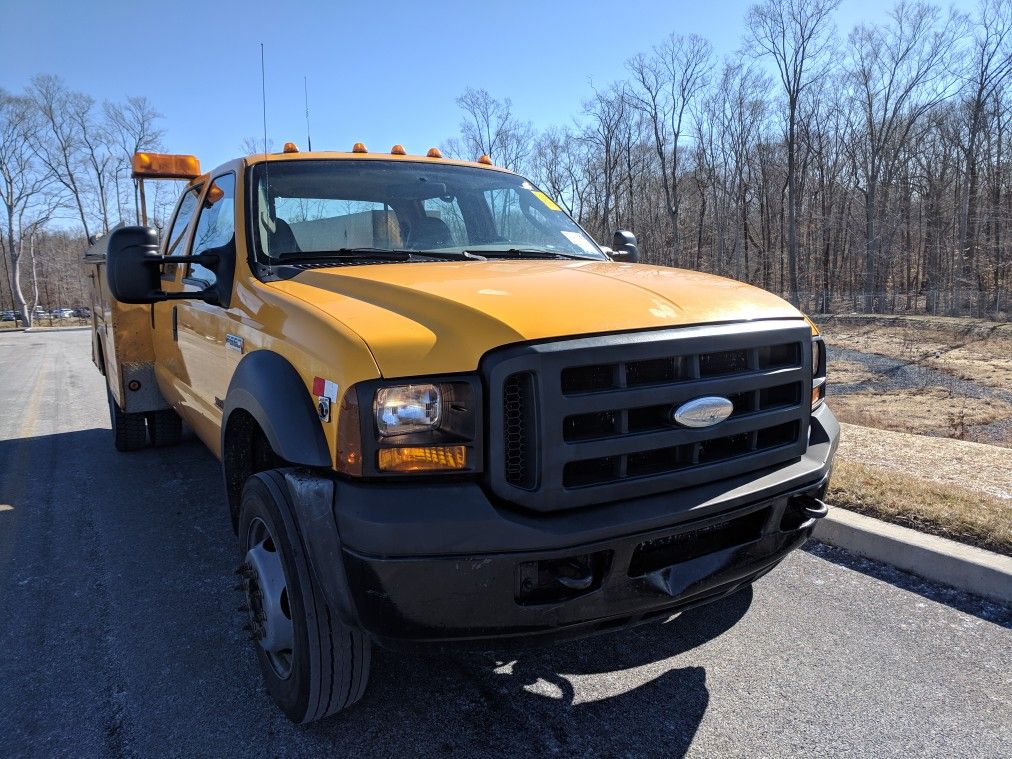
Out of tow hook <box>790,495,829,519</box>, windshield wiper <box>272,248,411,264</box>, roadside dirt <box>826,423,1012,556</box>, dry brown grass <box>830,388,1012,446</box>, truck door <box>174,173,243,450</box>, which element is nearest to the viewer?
tow hook <box>790,495,829,519</box>

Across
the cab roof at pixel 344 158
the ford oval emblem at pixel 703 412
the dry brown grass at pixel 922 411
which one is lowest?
the dry brown grass at pixel 922 411

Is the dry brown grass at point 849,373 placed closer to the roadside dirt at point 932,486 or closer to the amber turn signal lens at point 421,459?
the roadside dirt at point 932,486

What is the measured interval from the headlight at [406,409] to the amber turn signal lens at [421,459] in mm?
54

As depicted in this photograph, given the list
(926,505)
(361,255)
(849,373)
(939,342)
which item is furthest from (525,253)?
(939,342)

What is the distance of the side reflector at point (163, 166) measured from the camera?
20.2 ft

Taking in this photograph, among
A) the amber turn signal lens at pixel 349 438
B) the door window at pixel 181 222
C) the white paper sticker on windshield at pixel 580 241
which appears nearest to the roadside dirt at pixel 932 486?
the white paper sticker on windshield at pixel 580 241

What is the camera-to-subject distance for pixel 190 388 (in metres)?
4.18

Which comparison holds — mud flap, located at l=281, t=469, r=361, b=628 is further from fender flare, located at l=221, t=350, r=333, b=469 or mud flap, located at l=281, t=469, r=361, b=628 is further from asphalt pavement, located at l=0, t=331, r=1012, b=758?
asphalt pavement, located at l=0, t=331, r=1012, b=758

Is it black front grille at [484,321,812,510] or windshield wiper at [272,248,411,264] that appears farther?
windshield wiper at [272,248,411,264]

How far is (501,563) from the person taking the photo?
187 cm

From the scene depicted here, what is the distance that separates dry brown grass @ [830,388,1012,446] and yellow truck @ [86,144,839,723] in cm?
794

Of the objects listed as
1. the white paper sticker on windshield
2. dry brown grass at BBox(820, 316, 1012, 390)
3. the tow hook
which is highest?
the white paper sticker on windshield

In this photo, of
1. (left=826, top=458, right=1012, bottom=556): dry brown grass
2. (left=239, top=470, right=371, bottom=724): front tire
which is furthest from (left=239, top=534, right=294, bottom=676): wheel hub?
(left=826, top=458, right=1012, bottom=556): dry brown grass

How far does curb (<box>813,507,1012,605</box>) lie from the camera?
319 centimetres
